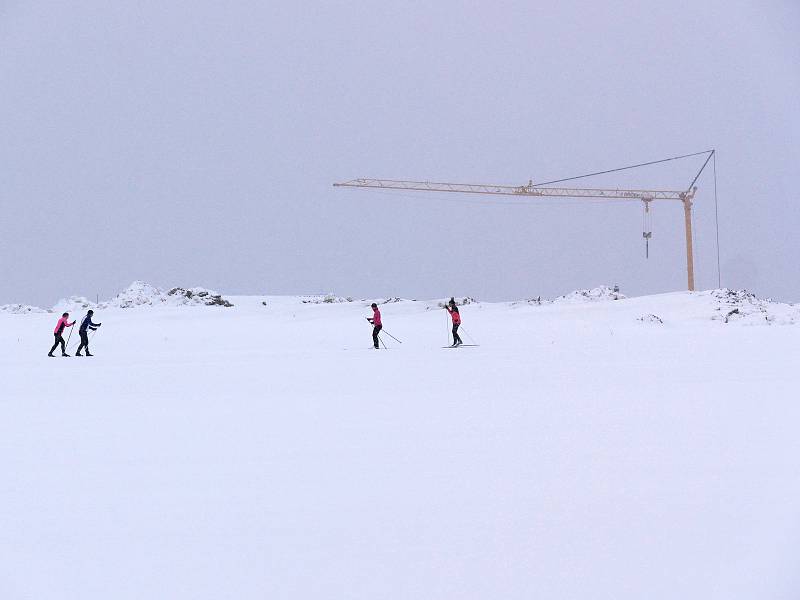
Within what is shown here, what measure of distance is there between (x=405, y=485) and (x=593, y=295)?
122ft

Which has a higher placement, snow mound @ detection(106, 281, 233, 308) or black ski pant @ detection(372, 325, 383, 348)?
snow mound @ detection(106, 281, 233, 308)

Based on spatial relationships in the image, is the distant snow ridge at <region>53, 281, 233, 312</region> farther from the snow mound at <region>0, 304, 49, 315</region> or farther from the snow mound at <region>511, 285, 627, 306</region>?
the snow mound at <region>511, 285, 627, 306</region>

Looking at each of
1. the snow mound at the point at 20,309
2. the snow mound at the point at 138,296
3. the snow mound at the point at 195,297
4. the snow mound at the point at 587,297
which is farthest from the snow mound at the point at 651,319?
the snow mound at the point at 20,309

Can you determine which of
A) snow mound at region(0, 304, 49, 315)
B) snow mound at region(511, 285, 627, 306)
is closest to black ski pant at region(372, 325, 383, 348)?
snow mound at region(511, 285, 627, 306)

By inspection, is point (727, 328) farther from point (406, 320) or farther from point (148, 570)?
point (148, 570)

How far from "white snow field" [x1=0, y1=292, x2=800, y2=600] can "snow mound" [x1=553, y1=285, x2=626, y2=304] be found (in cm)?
2704

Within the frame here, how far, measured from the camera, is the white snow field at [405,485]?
3662 millimetres

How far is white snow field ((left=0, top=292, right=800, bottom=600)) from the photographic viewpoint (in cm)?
366

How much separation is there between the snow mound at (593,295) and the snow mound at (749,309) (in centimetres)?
599

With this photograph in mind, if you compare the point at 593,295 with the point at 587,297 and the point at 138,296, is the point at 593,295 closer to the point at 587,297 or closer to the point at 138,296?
the point at 587,297

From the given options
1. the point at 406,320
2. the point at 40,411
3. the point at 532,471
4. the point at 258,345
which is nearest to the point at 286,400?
the point at 40,411

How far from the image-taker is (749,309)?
3056 cm

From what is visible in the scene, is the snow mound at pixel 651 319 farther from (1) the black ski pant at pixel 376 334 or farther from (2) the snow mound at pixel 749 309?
(1) the black ski pant at pixel 376 334

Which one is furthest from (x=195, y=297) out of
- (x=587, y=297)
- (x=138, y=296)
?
(x=587, y=297)
